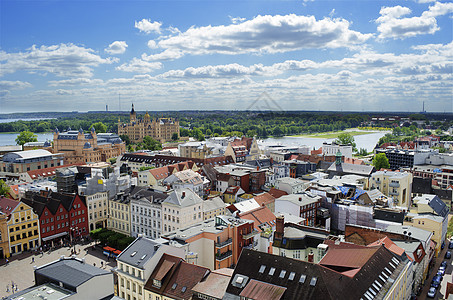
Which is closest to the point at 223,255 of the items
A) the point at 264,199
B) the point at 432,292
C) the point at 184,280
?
the point at 184,280

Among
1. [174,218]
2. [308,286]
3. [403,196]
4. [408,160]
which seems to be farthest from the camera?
[408,160]

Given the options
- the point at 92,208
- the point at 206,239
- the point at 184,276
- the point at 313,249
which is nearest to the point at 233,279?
the point at 184,276

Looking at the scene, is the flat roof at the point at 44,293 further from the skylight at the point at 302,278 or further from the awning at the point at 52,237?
the awning at the point at 52,237

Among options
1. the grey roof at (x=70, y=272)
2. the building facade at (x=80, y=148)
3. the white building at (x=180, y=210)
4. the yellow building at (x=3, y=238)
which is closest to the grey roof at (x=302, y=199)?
the white building at (x=180, y=210)

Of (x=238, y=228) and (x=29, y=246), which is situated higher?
(x=238, y=228)

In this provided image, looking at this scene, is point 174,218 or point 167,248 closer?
point 167,248

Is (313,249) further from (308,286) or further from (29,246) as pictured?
(29,246)
